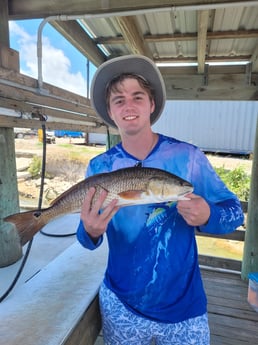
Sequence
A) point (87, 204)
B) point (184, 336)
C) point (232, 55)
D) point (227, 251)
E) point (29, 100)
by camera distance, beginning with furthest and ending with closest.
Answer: point (227, 251), point (232, 55), point (29, 100), point (184, 336), point (87, 204)

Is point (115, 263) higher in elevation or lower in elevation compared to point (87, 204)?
lower

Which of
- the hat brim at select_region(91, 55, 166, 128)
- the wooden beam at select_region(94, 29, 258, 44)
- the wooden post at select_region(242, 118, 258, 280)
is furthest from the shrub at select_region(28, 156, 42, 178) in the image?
the hat brim at select_region(91, 55, 166, 128)

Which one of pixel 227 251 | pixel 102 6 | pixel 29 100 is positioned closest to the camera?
pixel 29 100

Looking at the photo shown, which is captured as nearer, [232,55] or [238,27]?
[238,27]

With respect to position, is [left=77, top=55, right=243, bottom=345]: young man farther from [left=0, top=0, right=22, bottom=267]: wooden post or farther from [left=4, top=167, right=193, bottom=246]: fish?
[left=0, top=0, right=22, bottom=267]: wooden post

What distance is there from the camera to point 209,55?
10.5ft

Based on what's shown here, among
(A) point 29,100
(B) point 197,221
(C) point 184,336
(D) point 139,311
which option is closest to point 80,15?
(A) point 29,100

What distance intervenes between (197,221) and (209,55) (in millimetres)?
2701

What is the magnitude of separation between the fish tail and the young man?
0.20m

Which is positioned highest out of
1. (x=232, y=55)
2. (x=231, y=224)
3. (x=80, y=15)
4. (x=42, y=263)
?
(x=232, y=55)

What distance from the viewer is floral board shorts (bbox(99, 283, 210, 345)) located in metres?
1.19

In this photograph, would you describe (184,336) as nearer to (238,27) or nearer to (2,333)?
(2,333)

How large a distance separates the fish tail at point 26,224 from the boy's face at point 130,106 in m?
0.53

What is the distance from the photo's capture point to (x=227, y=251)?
6.28 metres
